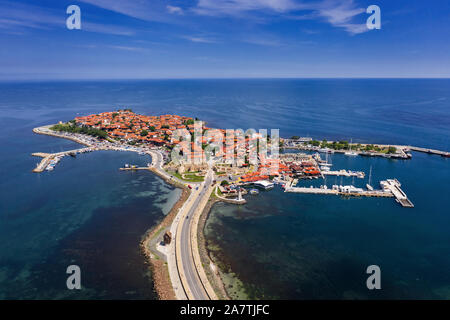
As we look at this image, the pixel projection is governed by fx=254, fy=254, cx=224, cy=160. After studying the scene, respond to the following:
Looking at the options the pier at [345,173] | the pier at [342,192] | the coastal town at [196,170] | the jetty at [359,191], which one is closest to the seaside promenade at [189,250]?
the coastal town at [196,170]

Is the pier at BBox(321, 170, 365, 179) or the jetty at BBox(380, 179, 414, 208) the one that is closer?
the jetty at BBox(380, 179, 414, 208)

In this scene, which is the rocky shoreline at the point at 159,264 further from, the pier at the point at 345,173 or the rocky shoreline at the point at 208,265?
the pier at the point at 345,173

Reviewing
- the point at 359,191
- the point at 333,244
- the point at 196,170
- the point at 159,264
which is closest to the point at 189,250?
the point at 159,264

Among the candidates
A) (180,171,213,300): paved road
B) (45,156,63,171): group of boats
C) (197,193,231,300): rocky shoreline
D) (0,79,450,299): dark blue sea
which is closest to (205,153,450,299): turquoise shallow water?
(0,79,450,299): dark blue sea

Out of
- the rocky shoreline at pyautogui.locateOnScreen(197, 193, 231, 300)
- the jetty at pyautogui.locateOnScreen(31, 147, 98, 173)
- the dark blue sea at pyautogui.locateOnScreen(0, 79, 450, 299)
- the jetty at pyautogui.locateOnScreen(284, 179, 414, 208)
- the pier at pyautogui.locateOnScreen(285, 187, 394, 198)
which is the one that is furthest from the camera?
the jetty at pyautogui.locateOnScreen(31, 147, 98, 173)

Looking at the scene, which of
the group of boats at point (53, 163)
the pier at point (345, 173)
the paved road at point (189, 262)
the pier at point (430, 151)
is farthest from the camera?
the pier at point (430, 151)

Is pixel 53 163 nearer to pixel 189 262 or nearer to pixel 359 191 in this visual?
pixel 189 262

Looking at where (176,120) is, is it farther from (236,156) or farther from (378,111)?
(378,111)

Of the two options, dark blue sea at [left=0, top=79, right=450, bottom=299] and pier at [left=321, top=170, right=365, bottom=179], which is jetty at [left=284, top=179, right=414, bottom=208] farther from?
pier at [left=321, top=170, right=365, bottom=179]
